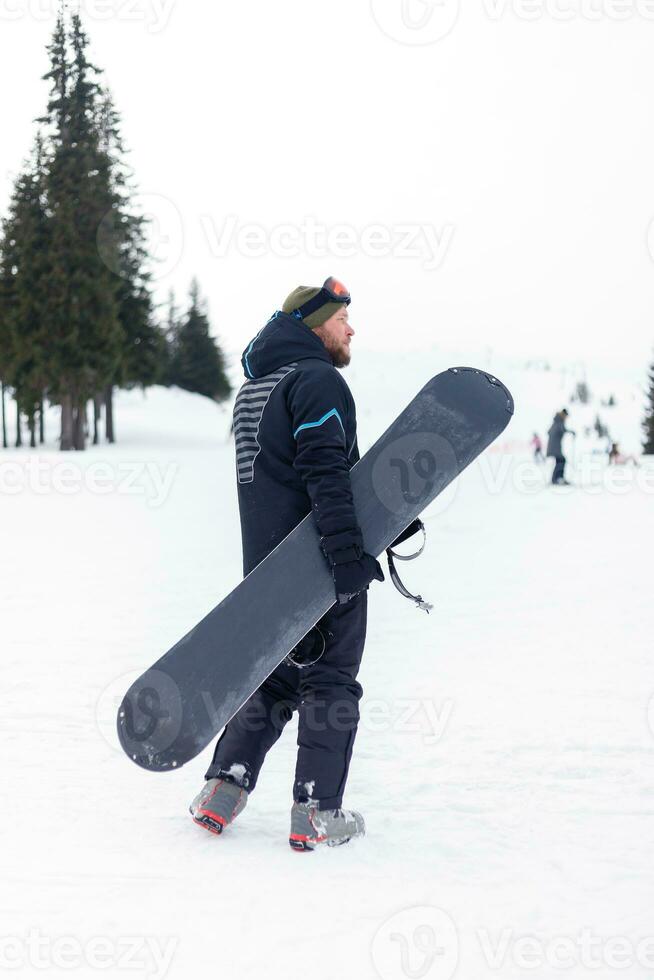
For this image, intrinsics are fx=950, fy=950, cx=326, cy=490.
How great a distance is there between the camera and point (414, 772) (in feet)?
13.0

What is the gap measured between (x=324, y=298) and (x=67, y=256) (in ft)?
120

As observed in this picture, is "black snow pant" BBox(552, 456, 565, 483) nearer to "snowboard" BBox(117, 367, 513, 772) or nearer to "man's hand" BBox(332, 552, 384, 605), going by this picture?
"snowboard" BBox(117, 367, 513, 772)

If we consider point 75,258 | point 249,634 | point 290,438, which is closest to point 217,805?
point 249,634

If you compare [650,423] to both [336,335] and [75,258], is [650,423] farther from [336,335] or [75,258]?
[336,335]

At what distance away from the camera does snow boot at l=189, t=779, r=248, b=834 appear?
332 cm

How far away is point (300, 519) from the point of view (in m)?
3.46

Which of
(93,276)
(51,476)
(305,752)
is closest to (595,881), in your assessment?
(305,752)

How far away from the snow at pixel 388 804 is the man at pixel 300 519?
0.54 ft

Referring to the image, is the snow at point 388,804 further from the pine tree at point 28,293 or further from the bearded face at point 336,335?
the pine tree at point 28,293

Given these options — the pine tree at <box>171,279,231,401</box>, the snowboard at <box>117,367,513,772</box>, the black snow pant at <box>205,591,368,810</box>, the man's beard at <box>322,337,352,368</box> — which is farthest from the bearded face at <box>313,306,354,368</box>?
the pine tree at <box>171,279,231,401</box>

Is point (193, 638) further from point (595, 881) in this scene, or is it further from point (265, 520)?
point (595, 881)

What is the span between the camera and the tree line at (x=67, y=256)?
123 ft

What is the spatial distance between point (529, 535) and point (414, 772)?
26.3 feet

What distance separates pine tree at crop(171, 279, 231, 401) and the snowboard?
6812cm
